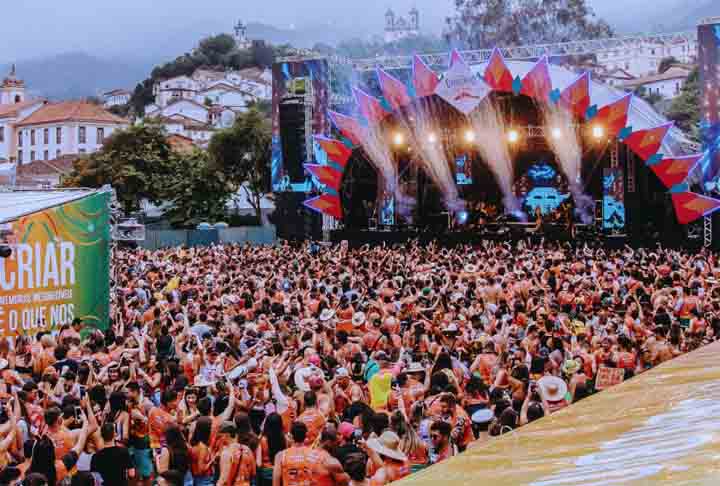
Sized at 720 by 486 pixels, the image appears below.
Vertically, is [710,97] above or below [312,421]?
above

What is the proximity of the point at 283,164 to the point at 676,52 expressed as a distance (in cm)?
1247

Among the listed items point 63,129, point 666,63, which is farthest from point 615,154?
point 63,129

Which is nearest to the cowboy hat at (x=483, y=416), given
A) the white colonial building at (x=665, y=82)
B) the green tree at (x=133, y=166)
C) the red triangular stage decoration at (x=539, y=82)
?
the red triangular stage decoration at (x=539, y=82)

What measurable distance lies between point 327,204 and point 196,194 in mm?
13691

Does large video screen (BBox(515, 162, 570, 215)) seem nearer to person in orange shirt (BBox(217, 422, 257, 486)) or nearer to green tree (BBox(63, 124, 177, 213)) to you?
green tree (BBox(63, 124, 177, 213))

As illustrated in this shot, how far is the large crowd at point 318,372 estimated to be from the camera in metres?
5.36

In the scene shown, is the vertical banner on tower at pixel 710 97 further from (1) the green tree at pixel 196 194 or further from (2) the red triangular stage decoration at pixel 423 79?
(1) the green tree at pixel 196 194

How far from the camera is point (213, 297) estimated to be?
12.5 metres

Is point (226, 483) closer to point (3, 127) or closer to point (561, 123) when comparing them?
point (561, 123)

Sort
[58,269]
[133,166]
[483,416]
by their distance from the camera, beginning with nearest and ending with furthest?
[483,416], [58,269], [133,166]

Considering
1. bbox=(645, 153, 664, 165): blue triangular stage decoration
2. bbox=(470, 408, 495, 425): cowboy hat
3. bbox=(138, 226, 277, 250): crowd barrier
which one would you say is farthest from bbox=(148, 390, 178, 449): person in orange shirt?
bbox=(138, 226, 277, 250): crowd barrier

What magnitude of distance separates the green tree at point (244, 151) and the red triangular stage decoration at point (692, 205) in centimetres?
2254

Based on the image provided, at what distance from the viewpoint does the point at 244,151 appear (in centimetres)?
4062

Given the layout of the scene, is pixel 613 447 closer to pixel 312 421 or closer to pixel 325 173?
pixel 312 421
